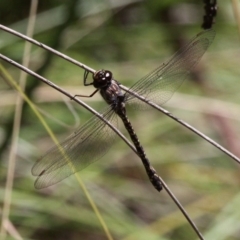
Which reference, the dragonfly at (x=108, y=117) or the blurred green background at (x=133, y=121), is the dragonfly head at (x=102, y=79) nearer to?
the dragonfly at (x=108, y=117)

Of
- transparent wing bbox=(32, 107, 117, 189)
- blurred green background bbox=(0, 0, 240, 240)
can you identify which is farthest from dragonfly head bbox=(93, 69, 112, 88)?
blurred green background bbox=(0, 0, 240, 240)

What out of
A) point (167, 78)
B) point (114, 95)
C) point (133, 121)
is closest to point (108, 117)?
point (114, 95)

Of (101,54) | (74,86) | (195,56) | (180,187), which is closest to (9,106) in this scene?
(74,86)

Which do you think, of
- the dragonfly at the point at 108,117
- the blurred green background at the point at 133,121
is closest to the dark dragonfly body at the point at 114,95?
the dragonfly at the point at 108,117

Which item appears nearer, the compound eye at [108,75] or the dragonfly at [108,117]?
the dragonfly at [108,117]

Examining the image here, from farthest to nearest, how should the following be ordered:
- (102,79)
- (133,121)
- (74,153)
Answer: (133,121) < (102,79) < (74,153)

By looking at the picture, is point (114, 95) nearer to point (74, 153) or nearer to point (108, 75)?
point (108, 75)

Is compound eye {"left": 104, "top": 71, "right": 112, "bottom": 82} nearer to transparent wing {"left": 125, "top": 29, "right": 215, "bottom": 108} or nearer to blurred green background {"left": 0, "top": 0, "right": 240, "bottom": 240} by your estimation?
transparent wing {"left": 125, "top": 29, "right": 215, "bottom": 108}
